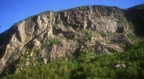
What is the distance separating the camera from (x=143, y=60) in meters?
173

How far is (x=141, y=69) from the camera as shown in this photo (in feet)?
508

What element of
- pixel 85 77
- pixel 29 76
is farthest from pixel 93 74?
pixel 29 76

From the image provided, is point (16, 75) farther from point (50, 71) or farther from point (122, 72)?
point (122, 72)

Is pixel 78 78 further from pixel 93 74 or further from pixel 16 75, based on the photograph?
pixel 16 75

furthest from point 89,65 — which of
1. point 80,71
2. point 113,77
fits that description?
point 113,77

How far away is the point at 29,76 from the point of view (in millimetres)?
191125

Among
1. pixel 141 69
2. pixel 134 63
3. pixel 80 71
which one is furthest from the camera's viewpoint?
pixel 80 71

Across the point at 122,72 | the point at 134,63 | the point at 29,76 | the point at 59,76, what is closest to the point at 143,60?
the point at 134,63

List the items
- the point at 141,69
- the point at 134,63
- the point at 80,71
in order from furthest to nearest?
the point at 80,71, the point at 134,63, the point at 141,69

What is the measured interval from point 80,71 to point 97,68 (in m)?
14.0

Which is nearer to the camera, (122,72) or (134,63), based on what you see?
(122,72)

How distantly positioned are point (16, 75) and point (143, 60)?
305 ft

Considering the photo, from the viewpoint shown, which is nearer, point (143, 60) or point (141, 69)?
point (141, 69)

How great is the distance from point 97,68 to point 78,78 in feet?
48.2
